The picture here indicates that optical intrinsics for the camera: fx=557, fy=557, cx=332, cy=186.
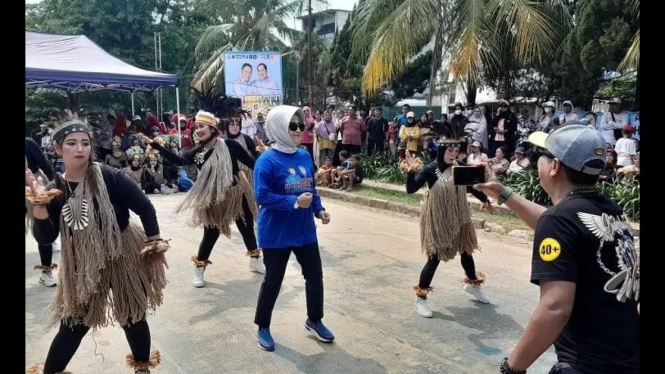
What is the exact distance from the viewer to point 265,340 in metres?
4.07

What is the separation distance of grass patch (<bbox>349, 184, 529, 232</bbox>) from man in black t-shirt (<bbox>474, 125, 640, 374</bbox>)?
608cm

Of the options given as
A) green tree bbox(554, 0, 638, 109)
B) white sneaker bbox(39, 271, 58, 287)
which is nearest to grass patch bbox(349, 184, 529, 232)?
green tree bbox(554, 0, 638, 109)

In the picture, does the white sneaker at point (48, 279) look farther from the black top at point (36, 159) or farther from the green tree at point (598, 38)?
the green tree at point (598, 38)

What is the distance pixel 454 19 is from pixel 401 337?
9.30 m

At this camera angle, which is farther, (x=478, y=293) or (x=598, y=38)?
(x=598, y=38)

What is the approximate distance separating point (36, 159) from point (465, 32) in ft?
28.0

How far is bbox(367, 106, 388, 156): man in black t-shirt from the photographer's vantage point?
1380 cm

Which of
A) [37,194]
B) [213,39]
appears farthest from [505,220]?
[213,39]

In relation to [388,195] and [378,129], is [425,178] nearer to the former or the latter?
[388,195]

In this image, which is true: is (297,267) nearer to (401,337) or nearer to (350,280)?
(350,280)

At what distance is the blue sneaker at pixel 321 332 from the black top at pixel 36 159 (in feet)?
9.63

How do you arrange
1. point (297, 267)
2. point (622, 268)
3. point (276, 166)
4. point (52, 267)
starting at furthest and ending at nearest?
point (297, 267) < point (52, 267) < point (276, 166) < point (622, 268)
